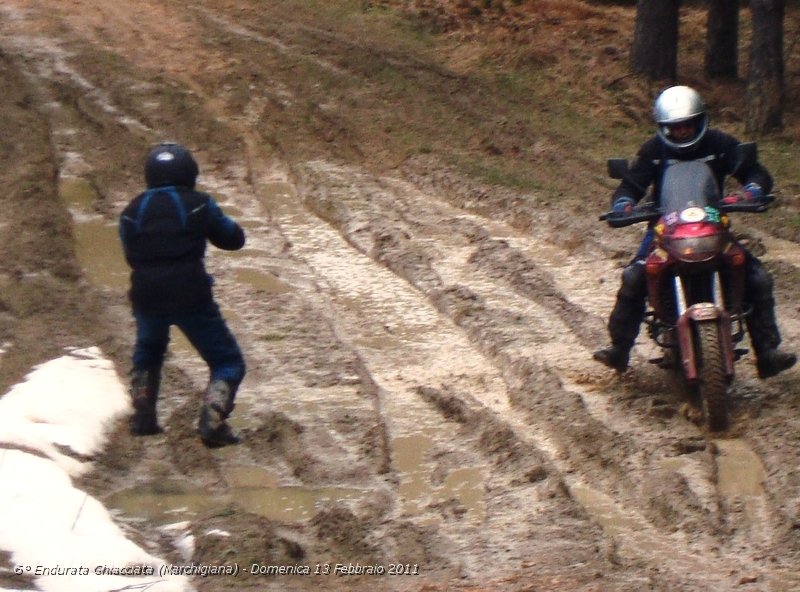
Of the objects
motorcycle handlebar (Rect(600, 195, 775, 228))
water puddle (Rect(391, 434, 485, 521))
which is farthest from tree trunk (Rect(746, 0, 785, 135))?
water puddle (Rect(391, 434, 485, 521))

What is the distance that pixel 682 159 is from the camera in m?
7.71

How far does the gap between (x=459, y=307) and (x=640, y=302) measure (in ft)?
7.28

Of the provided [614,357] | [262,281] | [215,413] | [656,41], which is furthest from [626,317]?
[656,41]

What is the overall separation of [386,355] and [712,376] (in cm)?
256

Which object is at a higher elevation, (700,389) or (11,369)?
(700,389)

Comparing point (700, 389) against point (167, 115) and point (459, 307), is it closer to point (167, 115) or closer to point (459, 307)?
point (459, 307)

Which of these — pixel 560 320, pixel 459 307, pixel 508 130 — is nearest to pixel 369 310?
pixel 459 307

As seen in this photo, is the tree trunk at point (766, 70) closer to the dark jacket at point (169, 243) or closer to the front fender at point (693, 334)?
the front fender at point (693, 334)

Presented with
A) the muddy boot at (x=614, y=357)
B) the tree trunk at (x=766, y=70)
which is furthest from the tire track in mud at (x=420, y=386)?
the tree trunk at (x=766, y=70)

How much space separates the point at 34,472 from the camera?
245 inches

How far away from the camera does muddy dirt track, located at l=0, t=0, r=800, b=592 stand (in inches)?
230

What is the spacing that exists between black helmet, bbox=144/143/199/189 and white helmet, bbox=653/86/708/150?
269 centimetres

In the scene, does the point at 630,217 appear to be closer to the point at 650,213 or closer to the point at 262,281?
Answer: the point at 650,213

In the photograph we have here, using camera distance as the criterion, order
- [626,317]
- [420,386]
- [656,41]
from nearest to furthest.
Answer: [626,317] → [420,386] → [656,41]
